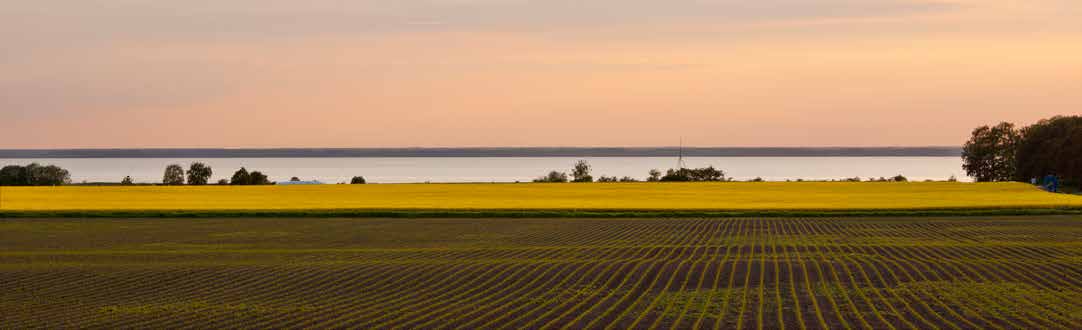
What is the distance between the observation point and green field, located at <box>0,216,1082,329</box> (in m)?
16.9

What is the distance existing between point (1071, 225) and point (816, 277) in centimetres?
2339

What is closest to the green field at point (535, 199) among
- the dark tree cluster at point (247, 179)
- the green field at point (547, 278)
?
the green field at point (547, 278)

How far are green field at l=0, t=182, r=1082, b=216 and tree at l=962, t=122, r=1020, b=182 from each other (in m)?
49.9

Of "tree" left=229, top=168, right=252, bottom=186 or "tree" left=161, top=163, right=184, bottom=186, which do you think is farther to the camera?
"tree" left=161, top=163, right=184, bottom=186

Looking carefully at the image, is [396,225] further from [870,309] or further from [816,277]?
[870,309]

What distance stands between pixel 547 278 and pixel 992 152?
11286 centimetres

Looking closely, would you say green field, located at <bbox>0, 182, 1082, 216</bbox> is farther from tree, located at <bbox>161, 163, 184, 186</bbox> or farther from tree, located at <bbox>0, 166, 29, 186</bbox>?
tree, located at <bbox>161, 163, 184, 186</bbox>

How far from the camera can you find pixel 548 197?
6469 cm

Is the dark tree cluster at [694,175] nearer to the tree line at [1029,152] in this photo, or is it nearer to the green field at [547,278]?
the tree line at [1029,152]

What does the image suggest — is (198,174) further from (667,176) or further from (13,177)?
(667,176)

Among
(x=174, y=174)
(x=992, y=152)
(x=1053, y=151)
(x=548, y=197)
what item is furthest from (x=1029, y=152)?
(x=174, y=174)

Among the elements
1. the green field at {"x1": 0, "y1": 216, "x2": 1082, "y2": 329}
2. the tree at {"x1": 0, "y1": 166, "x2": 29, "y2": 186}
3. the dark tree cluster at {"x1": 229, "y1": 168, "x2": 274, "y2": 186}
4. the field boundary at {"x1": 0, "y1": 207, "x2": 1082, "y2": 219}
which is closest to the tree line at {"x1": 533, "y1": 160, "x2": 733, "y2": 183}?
the dark tree cluster at {"x1": 229, "y1": 168, "x2": 274, "y2": 186}

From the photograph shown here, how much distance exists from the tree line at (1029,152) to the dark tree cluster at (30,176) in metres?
95.4

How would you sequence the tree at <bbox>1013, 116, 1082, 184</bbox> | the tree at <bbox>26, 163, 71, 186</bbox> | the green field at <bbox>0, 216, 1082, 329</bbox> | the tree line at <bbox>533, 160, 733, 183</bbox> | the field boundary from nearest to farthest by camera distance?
the green field at <bbox>0, 216, 1082, 329</bbox>, the field boundary, the tree at <bbox>1013, 116, 1082, 184</bbox>, the tree line at <bbox>533, 160, 733, 183</bbox>, the tree at <bbox>26, 163, 71, 186</bbox>
